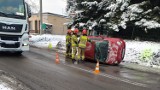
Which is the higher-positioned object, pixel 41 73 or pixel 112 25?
pixel 112 25

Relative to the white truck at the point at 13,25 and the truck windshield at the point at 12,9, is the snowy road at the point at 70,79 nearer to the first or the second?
the white truck at the point at 13,25

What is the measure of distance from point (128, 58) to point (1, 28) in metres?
7.28

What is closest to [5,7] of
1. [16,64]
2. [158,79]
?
[16,64]

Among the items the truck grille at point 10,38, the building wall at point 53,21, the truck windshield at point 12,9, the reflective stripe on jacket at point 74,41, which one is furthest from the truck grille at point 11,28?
the building wall at point 53,21

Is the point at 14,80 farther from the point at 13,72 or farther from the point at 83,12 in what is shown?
the point at 83,12

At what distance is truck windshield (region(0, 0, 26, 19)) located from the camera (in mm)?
15306

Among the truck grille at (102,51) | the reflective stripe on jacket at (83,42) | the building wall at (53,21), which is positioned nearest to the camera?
the reflective stripe on jacket at (83,42)

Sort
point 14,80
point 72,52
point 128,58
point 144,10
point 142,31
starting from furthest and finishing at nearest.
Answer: point 142,31 < point 144,10 < point 128,58 < point 72,52 < point 14,80

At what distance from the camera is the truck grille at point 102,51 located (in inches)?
623

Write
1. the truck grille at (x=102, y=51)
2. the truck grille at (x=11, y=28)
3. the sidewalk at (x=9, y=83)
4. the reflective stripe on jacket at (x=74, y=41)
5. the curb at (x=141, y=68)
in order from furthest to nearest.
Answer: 1. the reflective stripe on jacket at (x=74, y=41)
2. the truck grille at (x=102, y=51)
3. the truck grille at (x=11, y=28)
4. the curb at (x=141, y=68)
5. the sidewalk at (x=9, y=83)

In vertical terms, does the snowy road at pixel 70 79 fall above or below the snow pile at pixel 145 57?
below

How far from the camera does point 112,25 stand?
22344 mm

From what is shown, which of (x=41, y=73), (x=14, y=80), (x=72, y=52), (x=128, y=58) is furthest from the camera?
(x=128, y=58)

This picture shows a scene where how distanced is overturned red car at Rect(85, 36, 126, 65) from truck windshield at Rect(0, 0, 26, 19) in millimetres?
4048
